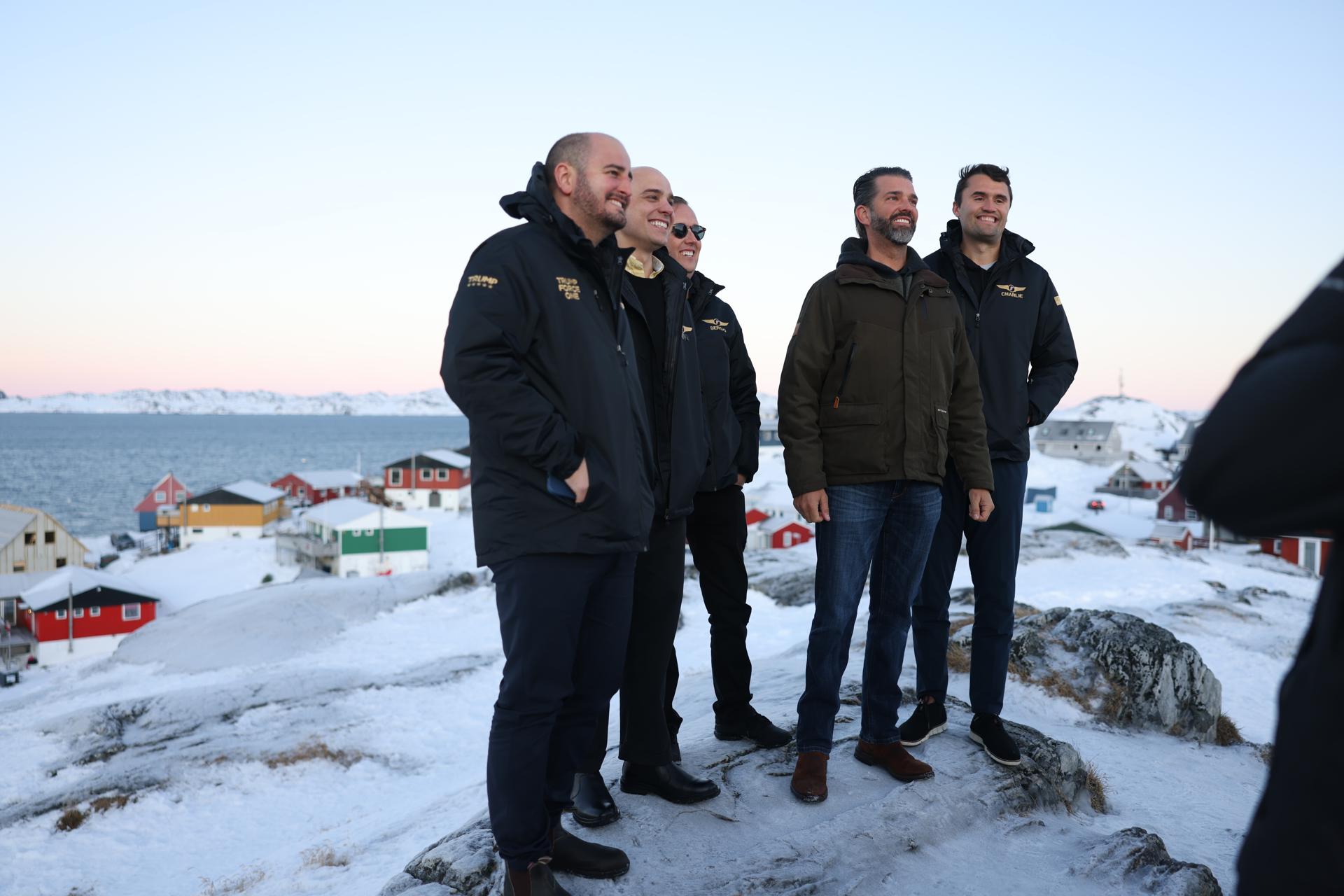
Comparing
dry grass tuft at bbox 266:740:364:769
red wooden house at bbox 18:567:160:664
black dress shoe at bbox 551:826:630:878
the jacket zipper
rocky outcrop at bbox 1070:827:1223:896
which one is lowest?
red wooden house at bbox 18:567:160:664

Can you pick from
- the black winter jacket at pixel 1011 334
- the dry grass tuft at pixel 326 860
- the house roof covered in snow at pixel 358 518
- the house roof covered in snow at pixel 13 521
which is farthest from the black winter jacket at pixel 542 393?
the house roof covered in snow at pixel 13 521

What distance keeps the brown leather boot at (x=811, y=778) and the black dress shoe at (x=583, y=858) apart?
1.18 m

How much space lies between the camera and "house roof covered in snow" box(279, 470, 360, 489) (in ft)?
191

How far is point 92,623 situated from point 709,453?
31023 millimetres

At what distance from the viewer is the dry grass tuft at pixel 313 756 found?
437 inches

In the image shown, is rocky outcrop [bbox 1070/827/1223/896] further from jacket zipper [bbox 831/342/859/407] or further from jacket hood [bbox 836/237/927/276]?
jacket hood [bbox 836/237/927/276]

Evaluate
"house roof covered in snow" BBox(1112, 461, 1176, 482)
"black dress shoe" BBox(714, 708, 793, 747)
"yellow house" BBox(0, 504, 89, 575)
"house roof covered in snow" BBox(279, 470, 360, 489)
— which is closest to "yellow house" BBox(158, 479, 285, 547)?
"house roof covered in snow" BBox(279, 470, 360, 489)

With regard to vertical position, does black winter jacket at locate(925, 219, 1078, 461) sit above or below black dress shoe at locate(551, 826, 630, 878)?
above

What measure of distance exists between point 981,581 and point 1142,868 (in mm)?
1714

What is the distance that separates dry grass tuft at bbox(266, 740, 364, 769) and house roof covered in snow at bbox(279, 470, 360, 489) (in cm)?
4888

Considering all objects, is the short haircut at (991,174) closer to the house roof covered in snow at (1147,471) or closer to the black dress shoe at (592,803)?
the black dress shoe at (592,803)

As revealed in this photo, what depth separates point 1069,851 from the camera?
465cm

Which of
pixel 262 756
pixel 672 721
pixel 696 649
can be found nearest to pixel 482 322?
pixel 672 721

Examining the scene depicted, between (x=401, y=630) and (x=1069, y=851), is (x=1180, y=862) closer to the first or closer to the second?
(x=1069, y=851)
